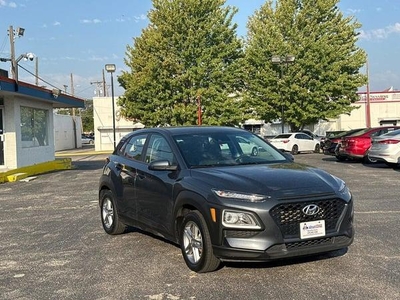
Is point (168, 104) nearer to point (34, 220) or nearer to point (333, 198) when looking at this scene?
point (34, 220)

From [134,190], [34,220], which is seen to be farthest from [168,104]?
[134,190]

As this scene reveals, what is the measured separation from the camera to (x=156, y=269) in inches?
209

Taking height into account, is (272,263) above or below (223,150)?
below

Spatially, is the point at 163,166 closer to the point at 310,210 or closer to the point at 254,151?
the point at 254,151

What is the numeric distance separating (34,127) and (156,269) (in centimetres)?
1657

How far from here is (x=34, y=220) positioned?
8758 mm

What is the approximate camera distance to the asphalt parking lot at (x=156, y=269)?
453 cm

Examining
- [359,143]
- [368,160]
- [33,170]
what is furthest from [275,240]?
[33,170]

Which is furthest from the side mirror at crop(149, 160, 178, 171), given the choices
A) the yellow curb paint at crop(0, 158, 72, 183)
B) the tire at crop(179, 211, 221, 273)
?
the yellow curb paint at crop(0, 158, 72, 183)

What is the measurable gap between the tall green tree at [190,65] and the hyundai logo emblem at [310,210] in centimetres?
2763

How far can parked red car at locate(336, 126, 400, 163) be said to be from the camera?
18.3 meters

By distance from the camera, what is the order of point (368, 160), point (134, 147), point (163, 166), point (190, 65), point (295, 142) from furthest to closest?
point (190, 65), point (295, 142), point (368, 160), point (134, 147), point (163, 166)

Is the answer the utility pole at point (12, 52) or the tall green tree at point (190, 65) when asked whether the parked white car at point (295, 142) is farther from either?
the utility pole at point (12, 52)

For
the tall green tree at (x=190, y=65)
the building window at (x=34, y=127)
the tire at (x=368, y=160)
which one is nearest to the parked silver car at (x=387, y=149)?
the tire at (x=368, y=160)
